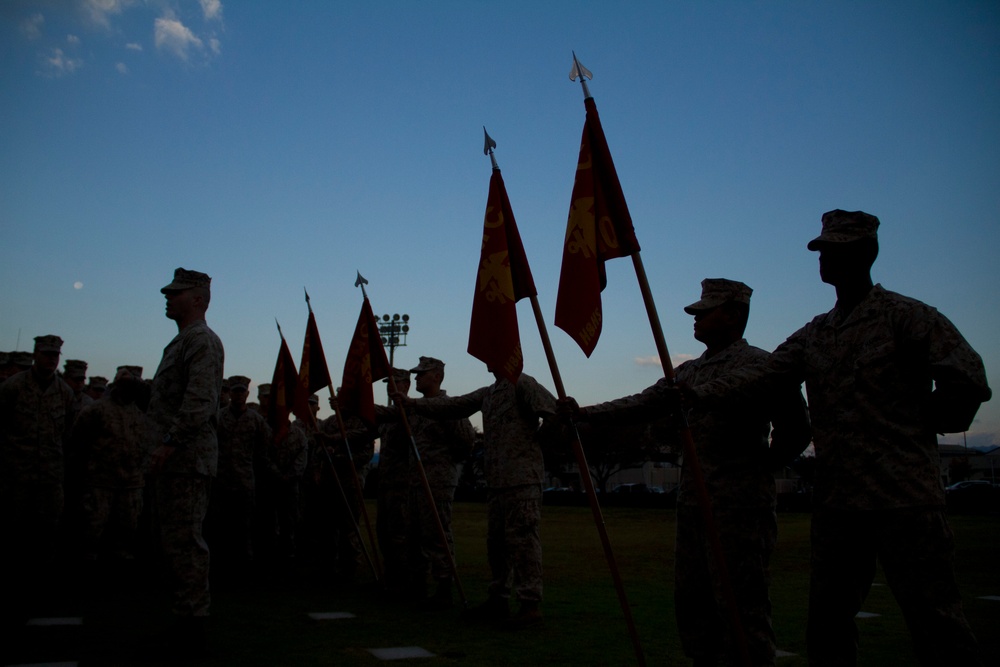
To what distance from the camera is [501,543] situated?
6.18 m

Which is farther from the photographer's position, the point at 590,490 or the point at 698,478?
the point at 590,490

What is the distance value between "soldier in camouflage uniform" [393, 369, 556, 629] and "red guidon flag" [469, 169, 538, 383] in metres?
0.85

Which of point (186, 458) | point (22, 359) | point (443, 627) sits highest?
point (22, 359)

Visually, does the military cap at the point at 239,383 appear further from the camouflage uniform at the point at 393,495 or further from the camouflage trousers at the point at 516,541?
the camouflage trousers at the point at 516,541

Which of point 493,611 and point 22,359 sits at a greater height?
point 22,359

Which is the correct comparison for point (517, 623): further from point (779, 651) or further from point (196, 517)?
point (196, 517)

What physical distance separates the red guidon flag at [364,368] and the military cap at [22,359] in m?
4.34

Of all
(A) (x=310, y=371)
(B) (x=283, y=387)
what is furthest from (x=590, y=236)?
(B) (x=283, y=387)

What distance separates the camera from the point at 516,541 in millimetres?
5836

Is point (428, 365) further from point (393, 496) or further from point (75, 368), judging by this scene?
point (75, 368)

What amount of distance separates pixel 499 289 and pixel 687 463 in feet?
6.20

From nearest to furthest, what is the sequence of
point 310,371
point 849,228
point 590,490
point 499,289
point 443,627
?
point 849,228 → point 590,490 → point 499,289 → point 443,627 → point 310,371

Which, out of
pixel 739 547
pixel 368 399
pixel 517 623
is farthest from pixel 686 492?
pixel 368 399

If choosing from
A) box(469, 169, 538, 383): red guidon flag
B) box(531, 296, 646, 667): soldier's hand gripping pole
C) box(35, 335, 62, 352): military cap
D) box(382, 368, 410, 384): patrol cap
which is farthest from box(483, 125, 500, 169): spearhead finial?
box(35, 335, 62, 352): military cap
